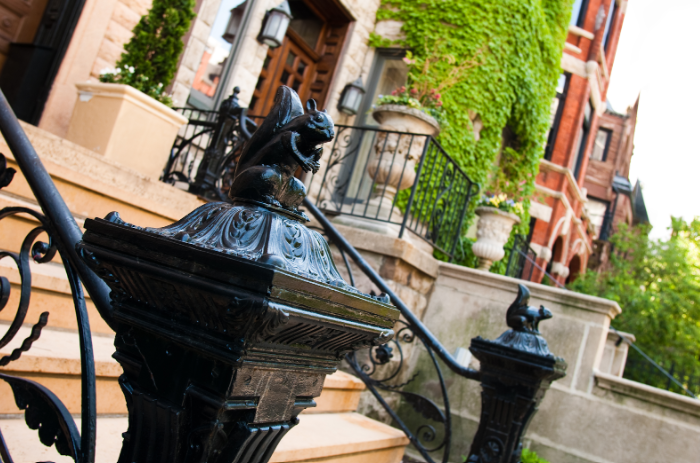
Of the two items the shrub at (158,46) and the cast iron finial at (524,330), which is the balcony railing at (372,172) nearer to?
the shrub at (158,46)

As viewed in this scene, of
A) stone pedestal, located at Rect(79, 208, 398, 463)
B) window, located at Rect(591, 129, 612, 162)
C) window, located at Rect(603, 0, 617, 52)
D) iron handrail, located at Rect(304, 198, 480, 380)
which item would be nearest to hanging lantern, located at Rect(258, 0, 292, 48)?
iron handrail, located at Rect(304, 198, 480, 380)

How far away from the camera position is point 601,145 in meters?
26.7

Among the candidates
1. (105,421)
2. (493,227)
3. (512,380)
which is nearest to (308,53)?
(493,227)

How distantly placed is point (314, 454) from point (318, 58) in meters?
7.40

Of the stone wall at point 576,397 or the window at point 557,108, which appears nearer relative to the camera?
the stone wall at point 576,397

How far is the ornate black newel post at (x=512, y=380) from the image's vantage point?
2.46 metres

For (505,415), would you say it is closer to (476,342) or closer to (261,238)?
(476,342)

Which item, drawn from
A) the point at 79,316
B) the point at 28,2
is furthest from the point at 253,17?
the point at 79,316

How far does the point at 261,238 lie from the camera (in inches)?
A: 37.6

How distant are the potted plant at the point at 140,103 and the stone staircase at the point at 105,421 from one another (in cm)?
215

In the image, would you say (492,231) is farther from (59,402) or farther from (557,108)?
(557,108)

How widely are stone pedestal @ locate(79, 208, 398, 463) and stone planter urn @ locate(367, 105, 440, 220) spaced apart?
4.64 metres

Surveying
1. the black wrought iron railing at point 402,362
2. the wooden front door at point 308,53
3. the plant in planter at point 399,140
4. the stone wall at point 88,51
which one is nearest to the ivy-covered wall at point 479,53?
the wooden front door at point 308,53

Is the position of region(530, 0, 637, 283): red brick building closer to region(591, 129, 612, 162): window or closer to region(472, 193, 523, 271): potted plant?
region(472, 193, 523, 271): potted plant
